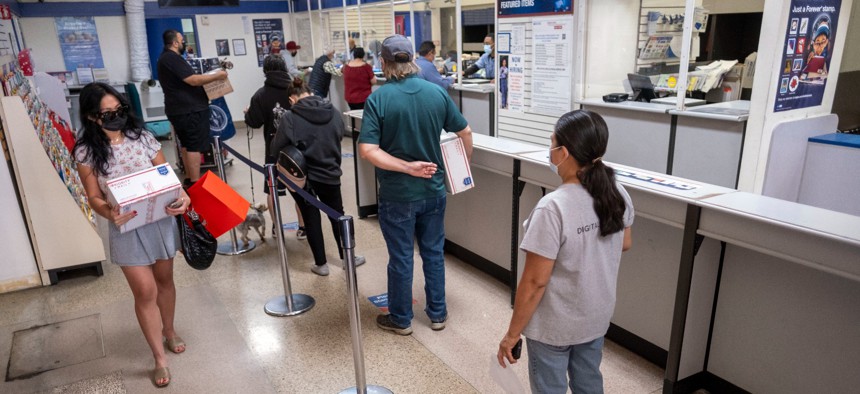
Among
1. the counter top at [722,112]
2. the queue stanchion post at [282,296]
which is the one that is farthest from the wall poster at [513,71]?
the queue stanchion post at [282,296]

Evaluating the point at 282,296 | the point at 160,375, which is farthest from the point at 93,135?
the point at 282,296

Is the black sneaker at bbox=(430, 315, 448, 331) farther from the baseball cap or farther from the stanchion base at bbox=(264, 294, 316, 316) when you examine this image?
the baseball cap

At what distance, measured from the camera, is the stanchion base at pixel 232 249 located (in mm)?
4113

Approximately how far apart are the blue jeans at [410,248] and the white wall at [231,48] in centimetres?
778

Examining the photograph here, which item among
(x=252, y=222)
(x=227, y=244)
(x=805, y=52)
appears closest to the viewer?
(x=805, y=52)

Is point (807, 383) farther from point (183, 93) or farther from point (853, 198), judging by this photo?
point (183, 93)

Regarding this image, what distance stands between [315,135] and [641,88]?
2702 millimetres

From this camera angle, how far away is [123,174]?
2287mm

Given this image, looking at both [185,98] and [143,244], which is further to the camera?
Answer: [185,98]

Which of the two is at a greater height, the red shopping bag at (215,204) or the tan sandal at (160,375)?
the red shopping bag at (215,204)

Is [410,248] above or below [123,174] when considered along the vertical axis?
below

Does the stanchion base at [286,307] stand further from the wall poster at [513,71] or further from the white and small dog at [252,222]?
the wall poster at [513,71]

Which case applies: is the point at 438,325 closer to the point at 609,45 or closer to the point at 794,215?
the point at 794,215

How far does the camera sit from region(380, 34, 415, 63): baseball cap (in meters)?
2.44
